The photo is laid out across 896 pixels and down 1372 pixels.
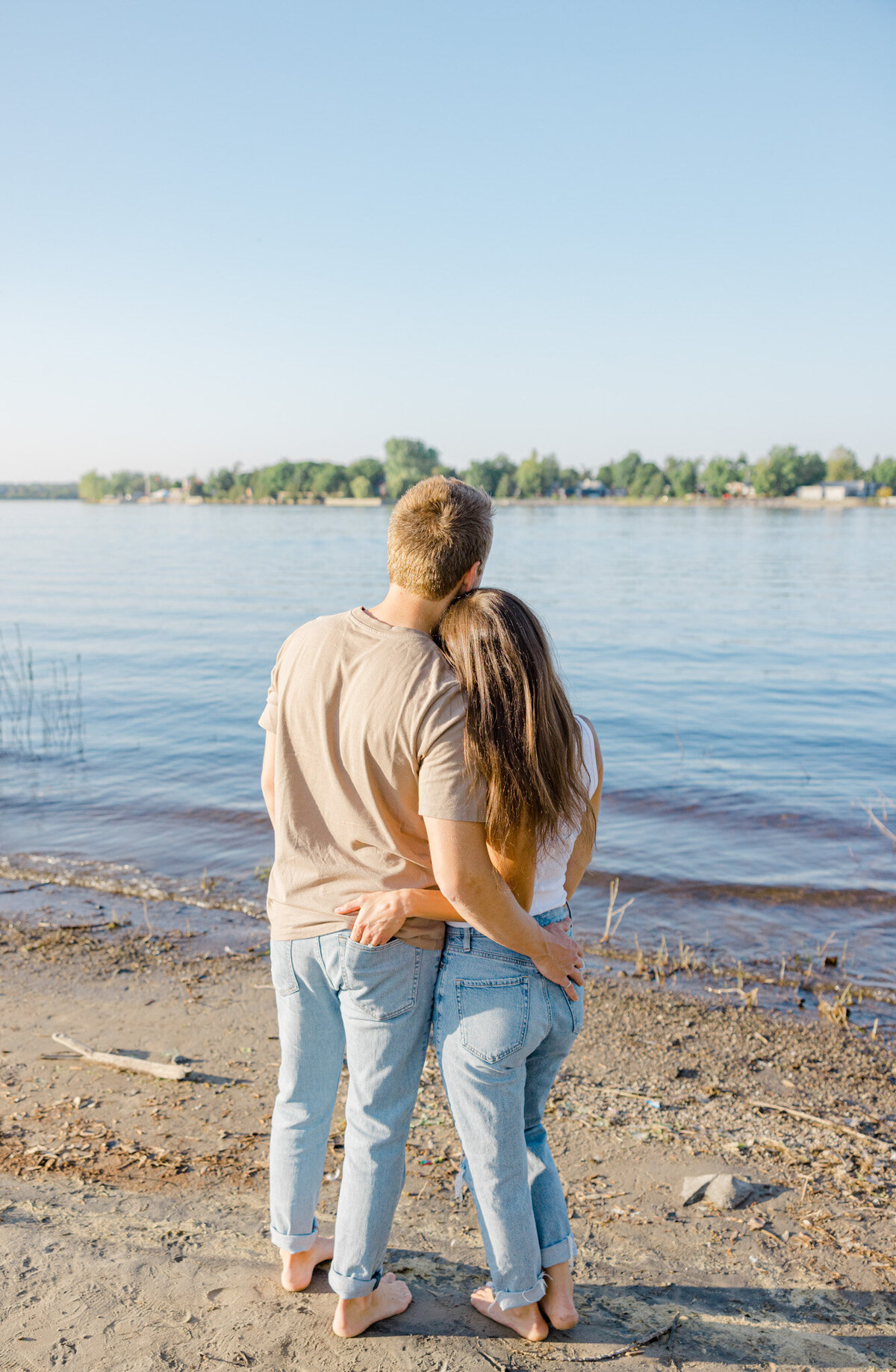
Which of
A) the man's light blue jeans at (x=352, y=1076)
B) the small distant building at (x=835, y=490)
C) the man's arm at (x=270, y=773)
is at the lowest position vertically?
the man's light blue jeans at (x=352, y=1076)

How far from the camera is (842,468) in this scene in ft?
537

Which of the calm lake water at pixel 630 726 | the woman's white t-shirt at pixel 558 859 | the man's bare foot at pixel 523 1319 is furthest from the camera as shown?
the calm lake water at pixel 630 726

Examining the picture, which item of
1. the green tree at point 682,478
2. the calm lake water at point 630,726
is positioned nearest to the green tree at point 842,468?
the green tree at point 682,478

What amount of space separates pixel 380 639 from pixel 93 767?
10.7 metres

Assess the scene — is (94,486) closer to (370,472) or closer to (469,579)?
(370,472)

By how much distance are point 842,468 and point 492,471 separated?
63.3 meters

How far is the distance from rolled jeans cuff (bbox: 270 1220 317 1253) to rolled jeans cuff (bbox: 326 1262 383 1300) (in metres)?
0.20

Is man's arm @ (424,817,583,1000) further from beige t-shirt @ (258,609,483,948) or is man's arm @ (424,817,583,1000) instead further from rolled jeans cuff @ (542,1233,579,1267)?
rolled jeans cuff @ (542,1233,579,1267)

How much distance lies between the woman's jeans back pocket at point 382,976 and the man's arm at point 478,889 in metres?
0.19

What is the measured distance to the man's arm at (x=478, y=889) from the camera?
2.30 meters

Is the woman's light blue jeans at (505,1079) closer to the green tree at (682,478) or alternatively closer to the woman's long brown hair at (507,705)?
the woman's long brown hair at (507,705)

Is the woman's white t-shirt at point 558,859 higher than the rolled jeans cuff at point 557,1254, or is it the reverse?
the woman's white t-shirt at point 558,859

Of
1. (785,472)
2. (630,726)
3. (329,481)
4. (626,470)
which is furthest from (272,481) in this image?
(630,726)

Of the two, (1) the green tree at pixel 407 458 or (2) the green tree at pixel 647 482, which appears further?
(2) the green tree at pixel 647 482
